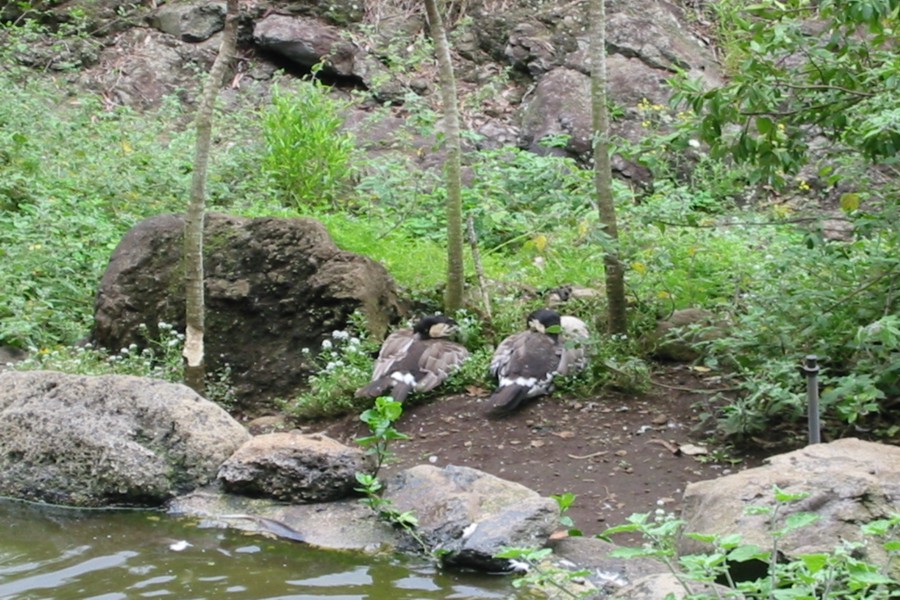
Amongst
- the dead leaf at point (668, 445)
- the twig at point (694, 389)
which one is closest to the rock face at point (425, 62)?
the twig at point (694, 389)

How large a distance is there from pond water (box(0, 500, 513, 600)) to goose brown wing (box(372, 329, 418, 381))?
83.3 inches

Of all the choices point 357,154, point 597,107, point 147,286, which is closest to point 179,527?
point 147,286

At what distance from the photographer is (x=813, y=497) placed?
4.93 metres

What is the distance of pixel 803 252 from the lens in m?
7.15

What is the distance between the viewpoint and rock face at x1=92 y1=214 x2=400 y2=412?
346 inches

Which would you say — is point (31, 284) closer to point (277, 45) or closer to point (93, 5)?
point (277, 45)

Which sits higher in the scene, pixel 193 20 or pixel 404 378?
pixel 193 20

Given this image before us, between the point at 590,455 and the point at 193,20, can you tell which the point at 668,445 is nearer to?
the point at 590,455

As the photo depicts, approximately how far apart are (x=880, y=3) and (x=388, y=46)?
1168 cm

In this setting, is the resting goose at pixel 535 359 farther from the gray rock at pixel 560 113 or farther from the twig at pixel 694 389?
the gray rock at pixel 560 113

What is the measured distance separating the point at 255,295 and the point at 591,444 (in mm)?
3109

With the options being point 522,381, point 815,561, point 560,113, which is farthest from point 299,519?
point 560,113

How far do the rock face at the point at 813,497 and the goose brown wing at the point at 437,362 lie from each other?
2.84m

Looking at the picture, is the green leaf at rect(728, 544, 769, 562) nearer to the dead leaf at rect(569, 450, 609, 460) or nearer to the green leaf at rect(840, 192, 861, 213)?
the dead leaf at rect(569, 450, 609, 460)
